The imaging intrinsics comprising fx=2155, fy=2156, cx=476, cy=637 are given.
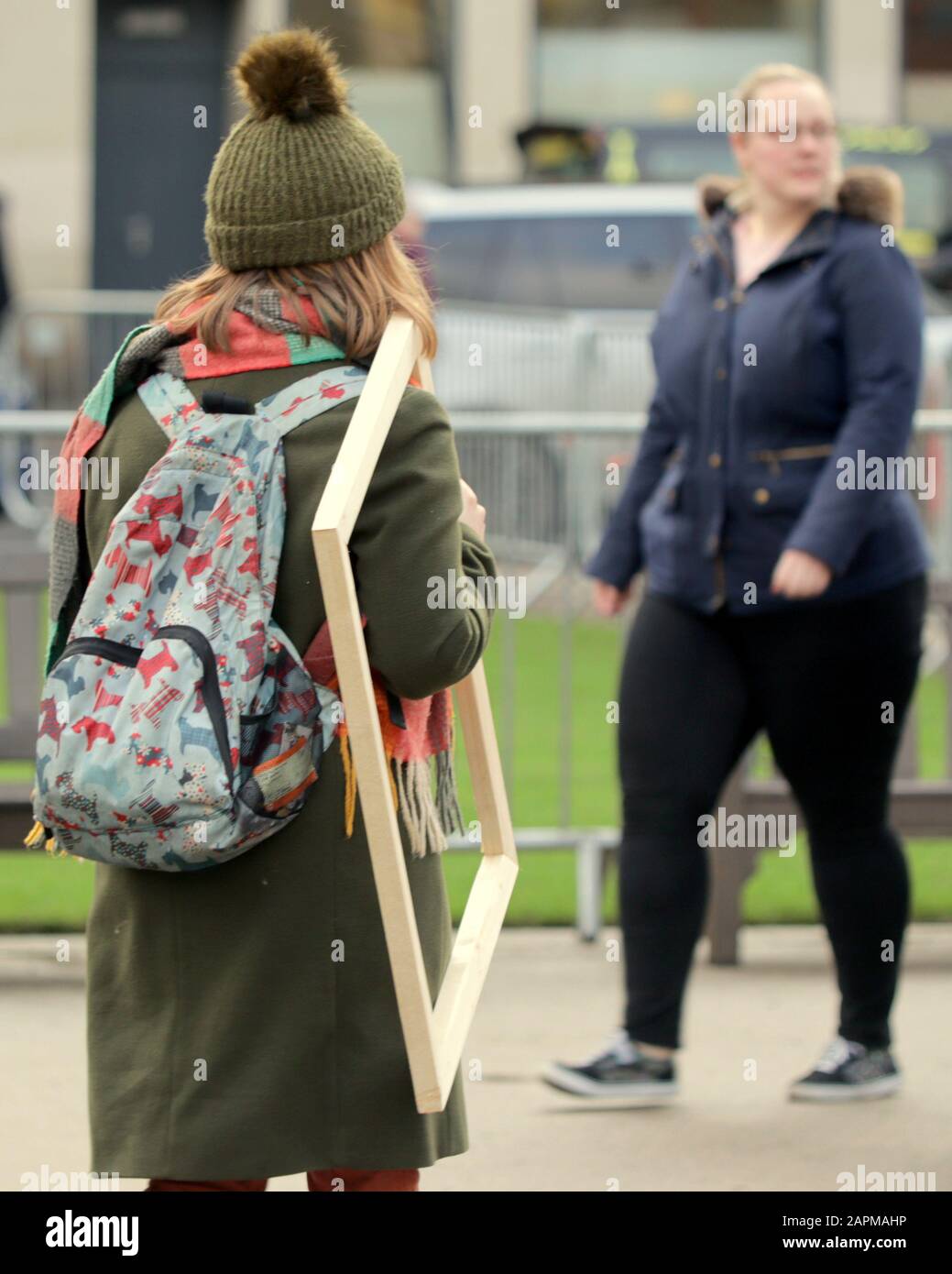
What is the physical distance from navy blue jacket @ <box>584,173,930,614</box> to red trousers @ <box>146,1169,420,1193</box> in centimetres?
175

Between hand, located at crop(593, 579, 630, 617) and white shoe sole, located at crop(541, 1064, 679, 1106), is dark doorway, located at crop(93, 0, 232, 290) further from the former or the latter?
white shoe sole, located at crop(541, 1064, 679, 1106)

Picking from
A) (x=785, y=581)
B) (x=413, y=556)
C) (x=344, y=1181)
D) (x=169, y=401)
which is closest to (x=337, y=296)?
(x=169, y=401)

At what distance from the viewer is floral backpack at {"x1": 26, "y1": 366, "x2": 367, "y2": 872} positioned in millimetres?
2568

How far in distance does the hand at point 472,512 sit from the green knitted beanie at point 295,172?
356 mm

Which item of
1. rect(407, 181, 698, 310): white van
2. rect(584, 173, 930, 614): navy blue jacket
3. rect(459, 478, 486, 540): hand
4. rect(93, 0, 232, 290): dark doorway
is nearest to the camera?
rect(459, 478, 486, 540): hand

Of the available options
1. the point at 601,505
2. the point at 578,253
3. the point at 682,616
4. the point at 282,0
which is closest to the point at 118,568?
the point at 682,616

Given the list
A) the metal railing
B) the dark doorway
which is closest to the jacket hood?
the metal railing

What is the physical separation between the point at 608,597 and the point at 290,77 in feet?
6.72

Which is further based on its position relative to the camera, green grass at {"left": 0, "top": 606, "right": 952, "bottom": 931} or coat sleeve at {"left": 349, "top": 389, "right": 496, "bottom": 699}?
green grass at {"left": 0, "top": 606, "right": 952, "bottom": 931}

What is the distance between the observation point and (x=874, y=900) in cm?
443

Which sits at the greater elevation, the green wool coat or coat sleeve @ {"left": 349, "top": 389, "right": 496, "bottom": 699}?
coat sleeve @ {"left": 349, "top": 389, "right": 496, "bottom": 699}

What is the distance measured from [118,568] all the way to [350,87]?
0.74m

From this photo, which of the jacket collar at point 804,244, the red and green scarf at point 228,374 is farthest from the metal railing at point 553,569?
the red and green scarf at point 228,374

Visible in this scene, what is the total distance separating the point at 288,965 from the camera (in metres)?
2.74
